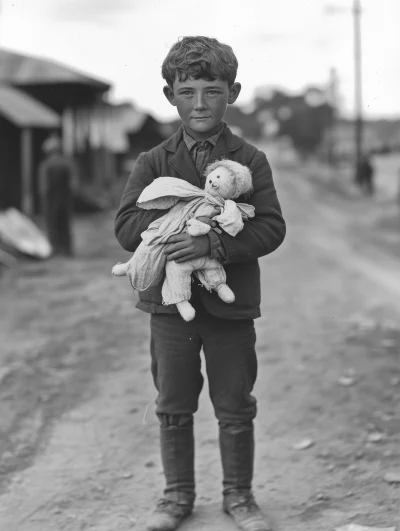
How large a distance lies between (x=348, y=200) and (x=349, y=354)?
872 inches

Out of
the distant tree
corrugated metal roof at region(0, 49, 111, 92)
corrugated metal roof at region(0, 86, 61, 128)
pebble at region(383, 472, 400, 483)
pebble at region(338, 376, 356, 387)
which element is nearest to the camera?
pebble at region(383, 472, 400, 483)

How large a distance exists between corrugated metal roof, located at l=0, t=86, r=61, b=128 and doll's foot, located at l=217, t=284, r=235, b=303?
1424cm

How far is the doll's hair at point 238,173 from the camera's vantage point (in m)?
3.05

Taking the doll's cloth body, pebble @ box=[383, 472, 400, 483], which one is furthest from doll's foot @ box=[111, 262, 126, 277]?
pebble @ box=[383, 472, 400, 483]

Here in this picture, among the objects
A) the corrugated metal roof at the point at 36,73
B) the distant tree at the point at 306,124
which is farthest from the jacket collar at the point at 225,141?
the distant tree at the point at 306,124

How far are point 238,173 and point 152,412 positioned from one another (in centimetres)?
252

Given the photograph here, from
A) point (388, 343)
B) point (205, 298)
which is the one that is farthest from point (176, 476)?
point (388, 343)

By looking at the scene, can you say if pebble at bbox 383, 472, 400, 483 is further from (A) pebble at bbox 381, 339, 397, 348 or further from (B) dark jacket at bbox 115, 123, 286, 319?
Answer: (A) pebble at bbox 381, 339, 397, 348

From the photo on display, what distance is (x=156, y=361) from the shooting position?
3.44 metres

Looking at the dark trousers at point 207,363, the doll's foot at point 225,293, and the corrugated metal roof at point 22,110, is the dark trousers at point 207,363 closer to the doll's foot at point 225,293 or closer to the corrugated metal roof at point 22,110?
the doll's foot at point 225,293

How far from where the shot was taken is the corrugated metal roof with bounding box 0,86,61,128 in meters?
16.8

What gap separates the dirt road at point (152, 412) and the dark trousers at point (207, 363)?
507mm

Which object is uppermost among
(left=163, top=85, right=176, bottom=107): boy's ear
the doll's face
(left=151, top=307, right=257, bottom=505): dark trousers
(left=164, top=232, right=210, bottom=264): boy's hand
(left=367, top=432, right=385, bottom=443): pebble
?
(left=163, top=85, right=176, bottom=107): boy's ear

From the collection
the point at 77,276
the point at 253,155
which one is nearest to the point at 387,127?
the point at 77,276
